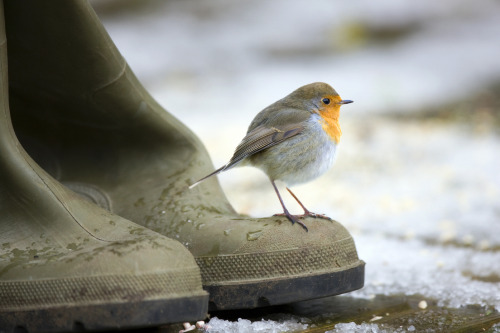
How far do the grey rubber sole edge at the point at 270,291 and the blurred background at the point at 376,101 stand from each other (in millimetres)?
466

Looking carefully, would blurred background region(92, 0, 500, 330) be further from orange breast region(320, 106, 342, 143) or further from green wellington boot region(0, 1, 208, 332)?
green wellington boot region(0, 1, 208, 332)

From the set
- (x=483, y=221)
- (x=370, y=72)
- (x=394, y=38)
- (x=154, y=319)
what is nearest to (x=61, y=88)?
(x=154, y=319)

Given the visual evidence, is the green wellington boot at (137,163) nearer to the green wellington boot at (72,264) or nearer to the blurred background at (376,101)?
the green wellington boot at (72,264)

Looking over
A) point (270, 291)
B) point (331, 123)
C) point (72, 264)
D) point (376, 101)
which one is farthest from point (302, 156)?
point (376, 101)

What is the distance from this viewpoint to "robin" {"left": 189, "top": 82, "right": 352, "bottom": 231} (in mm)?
2549

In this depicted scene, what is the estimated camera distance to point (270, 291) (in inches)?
85.7

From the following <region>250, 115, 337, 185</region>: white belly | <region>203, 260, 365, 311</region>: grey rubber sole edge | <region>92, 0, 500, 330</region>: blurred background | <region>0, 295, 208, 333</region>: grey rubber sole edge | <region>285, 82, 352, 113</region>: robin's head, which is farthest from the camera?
<region>92, 0, 500, 330</region>: blurred background

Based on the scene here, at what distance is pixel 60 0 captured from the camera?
2234 mm

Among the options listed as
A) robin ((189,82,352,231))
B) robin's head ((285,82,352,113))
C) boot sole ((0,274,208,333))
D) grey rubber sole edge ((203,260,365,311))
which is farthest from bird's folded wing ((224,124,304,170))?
boot sole ((0,274,208,333))

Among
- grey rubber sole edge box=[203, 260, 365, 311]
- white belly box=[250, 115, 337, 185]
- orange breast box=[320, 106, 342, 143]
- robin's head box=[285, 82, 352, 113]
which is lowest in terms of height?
grey rubber sole edge box=[203, 260, 365, 311]

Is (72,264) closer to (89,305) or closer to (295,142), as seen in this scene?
(89,305)

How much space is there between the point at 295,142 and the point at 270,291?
60 centimetres

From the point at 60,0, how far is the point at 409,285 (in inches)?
63.0

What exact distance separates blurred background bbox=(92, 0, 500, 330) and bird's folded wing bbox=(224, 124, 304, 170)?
2.08 ft
